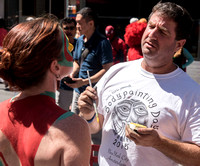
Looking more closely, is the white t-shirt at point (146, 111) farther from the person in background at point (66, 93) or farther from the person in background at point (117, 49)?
the person in background at point (117, 49)

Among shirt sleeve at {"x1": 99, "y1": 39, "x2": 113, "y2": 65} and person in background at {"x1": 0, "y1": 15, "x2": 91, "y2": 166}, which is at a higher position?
person in background at {"x1": 0, "y1": 15, "x2": 91, "y2": 166}

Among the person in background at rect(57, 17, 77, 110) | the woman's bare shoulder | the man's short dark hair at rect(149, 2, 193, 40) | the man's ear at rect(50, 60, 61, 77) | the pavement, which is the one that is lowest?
the pavement

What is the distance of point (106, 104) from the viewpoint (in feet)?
6.18

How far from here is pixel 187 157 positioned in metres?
1.62

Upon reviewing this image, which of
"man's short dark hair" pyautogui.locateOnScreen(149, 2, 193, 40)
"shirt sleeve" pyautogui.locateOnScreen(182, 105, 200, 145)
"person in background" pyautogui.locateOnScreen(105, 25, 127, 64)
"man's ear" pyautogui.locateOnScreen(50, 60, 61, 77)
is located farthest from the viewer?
"person in background" pyautogui.locateOnScreen(105, 25, 127, 64)

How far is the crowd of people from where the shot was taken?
46.4 inches

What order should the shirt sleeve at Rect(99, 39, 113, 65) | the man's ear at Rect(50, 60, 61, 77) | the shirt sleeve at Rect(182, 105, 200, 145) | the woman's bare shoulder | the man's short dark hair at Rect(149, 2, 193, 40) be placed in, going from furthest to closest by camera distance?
the shirt sleeve at Rect(99, 39, 113, 65) < the man's short dark hair at Rect(149, 2, 193, 40) < the shirt sleeve at Rect(182, 105, 200, 145) < the man's ear at Rect(50, 60, 61, 77) < the woman's bare shoulder

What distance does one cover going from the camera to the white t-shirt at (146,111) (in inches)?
64.9

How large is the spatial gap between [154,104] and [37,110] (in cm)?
74

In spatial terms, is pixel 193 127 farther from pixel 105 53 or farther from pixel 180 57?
pixel 180 57

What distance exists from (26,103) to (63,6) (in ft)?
44.3

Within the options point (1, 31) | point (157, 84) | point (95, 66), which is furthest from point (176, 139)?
point (1, 31)

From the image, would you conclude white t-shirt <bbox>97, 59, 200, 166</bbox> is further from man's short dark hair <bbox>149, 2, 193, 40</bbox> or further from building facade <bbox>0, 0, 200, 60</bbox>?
building facade <bbox>0, 0, 200, 60</bbox>

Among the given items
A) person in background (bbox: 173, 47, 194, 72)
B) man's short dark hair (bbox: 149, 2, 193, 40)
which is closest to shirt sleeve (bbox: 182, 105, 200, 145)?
man's short dark hair (bbox: 149, 2, 193, 40)
